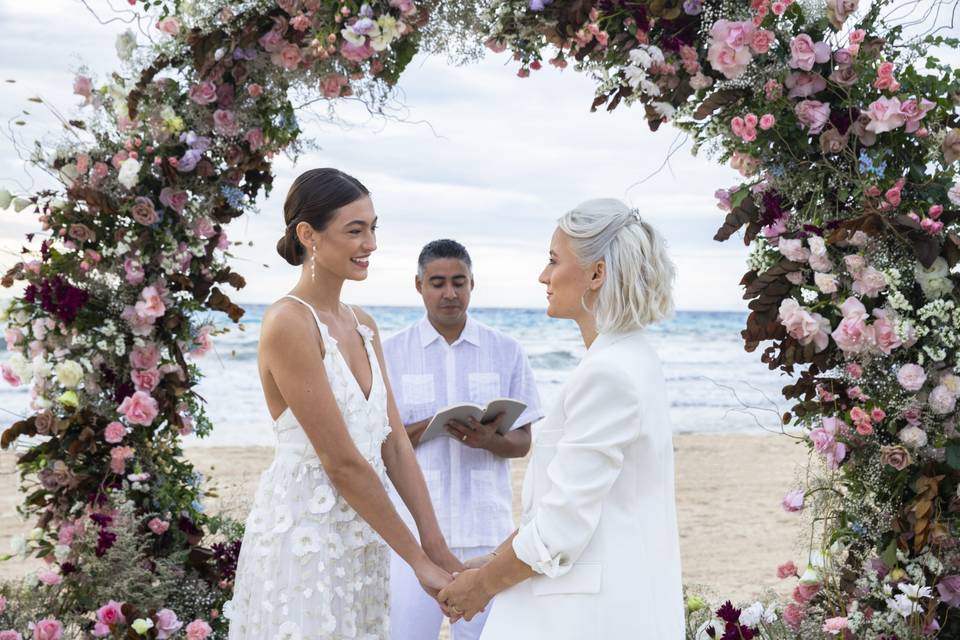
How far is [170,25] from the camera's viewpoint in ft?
13.5

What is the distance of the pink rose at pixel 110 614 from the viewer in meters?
4.01

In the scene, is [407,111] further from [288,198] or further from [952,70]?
[952,70]

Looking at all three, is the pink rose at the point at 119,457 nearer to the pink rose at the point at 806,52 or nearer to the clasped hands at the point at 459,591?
the clasped hands at the point at 459,591

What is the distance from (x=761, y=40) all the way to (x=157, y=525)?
3.10m

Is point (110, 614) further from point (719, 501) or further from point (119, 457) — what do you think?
point (719, 501)

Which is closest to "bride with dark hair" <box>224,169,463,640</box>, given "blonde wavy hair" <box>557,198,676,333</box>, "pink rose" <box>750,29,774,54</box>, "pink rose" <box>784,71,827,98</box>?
"blonde wavy hair" <box>557,198,676,333</box>

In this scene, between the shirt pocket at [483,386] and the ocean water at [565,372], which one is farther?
the ocean water at [565,372]

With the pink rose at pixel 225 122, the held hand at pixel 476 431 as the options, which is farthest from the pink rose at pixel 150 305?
the held hand at pixel 476 431

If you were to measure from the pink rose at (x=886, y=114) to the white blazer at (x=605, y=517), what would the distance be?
1.57 m

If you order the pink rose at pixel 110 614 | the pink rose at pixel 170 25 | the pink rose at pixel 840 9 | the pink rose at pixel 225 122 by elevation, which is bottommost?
the pink rose at pixel 110 614

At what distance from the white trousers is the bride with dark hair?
109 centimetres

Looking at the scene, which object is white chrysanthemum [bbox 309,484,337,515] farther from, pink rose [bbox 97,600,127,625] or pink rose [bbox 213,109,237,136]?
pink rose [bbox 213,109,237,136]

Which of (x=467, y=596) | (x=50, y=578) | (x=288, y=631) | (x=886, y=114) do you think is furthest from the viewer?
(x=50, y=578)

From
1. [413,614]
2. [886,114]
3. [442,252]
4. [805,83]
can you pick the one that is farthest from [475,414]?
[886,114]
